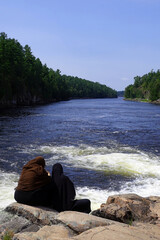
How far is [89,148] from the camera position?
19.9 metres

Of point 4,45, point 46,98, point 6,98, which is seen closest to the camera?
point 6,98

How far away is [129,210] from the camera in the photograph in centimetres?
727

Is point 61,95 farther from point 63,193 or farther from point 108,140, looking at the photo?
point 63,193

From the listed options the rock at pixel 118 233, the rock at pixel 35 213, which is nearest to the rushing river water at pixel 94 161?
the rock at pixel 35 213

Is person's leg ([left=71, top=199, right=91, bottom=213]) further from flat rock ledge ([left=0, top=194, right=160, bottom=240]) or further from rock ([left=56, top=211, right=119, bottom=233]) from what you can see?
rock ([left=56, top=211, right=119, bottom=233])

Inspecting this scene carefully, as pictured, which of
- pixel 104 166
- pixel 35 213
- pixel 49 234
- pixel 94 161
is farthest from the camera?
pixel 94 161

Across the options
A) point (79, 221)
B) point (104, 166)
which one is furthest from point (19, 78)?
point (79, 221)

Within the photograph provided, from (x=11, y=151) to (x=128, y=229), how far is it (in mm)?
14536

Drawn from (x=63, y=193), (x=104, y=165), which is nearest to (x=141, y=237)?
(x=63, y=193)

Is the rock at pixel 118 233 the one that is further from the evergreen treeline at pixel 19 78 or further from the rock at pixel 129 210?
the evergreen treeline at pixel 19 78

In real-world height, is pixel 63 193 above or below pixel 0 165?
above

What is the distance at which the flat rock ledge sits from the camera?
17.5 ft

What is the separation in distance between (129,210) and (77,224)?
6.44 ft

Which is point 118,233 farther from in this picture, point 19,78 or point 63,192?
point 19,78
